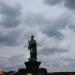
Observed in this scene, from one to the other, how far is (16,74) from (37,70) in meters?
3.27

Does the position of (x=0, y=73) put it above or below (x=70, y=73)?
below

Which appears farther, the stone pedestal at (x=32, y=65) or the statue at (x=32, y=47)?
the statue at (x=32, y=47)

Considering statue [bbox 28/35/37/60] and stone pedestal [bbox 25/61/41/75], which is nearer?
stone pedestal [bbox 25/61/41/75]

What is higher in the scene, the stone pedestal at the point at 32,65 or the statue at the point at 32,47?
the statue at the point at 32,47

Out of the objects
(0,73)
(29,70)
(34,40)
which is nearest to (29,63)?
(29,70)

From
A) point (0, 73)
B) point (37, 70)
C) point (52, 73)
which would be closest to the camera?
point (0, 73)

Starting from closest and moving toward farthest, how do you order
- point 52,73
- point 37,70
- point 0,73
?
point 0,73 < point 37,70 < point 52,73

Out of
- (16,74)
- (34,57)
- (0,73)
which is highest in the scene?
(34,57)

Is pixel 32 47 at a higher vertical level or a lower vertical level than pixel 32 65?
higher

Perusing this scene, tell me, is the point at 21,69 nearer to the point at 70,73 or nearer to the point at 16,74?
the point at 16,74

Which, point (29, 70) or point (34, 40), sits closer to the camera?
point (29, 70)

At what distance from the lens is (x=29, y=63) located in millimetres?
38031

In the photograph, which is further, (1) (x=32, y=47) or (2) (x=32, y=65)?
(1) (x=32, y=47)

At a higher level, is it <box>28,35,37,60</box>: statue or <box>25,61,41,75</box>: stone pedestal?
<box>28,35,37,60</box>: statue
